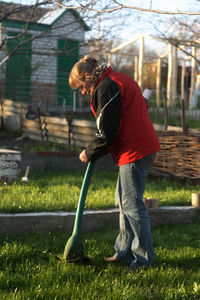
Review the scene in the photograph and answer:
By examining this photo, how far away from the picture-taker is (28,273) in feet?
10.8

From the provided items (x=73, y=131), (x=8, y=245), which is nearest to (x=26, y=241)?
A: (x=8, y=245)

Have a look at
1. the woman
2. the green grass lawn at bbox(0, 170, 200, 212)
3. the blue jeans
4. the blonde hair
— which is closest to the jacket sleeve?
the woman

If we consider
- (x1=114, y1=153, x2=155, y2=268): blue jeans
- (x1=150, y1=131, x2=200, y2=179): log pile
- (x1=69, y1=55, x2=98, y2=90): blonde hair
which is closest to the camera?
(x1=69, y1=55, x2=98, y2=90): blonde hair

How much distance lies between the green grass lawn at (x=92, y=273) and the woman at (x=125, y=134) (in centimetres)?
25

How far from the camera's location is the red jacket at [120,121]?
322 cm

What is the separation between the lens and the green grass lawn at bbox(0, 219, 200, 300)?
9.66 ft

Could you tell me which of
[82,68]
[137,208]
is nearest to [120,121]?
[82,68]

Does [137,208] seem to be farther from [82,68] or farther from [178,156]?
[178,156]

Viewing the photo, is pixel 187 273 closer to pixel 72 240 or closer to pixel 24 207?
pixel 72 240

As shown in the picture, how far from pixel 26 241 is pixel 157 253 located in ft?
4.30

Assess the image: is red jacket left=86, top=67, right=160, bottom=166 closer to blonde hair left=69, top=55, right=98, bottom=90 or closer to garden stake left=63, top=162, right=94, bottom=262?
blonde hair left=69, top=55, right=98, bottom=90

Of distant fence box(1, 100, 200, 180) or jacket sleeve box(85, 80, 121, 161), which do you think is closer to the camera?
jacket sleeve box(85, 80, 121, 161)

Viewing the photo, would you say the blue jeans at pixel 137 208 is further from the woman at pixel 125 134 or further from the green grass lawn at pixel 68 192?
the green grass lawn at pixel 68 192

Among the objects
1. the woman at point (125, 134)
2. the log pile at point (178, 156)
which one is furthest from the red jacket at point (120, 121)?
the log pile at point (178, 156)
